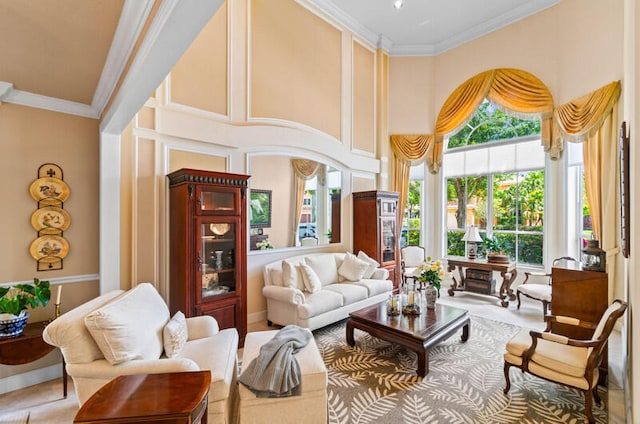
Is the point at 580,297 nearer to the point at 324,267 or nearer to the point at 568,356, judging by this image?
the point at 568,356

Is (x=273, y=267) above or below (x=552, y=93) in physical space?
below

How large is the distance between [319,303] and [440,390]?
1.59m

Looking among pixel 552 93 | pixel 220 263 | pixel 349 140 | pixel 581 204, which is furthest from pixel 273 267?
pixel 552 93

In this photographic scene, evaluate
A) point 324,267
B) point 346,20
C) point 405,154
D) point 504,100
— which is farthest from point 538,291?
point 346,20

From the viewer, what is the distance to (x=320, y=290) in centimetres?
414

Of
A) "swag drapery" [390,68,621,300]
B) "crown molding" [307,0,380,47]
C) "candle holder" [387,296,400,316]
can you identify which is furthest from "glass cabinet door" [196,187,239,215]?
"swag drapery" [390,68,621,300]

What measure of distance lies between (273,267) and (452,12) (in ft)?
18.3

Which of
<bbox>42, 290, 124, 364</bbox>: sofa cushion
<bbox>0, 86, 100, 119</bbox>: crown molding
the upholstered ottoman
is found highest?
<bbox>0, 86, 100, 119</bbox>: crown molding

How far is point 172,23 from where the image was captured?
130 centimetres

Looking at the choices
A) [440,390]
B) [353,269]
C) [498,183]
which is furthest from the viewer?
[498,183]

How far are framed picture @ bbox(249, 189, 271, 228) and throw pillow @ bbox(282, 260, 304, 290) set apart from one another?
726 millimetres

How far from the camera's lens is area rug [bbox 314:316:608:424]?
226 centimetres

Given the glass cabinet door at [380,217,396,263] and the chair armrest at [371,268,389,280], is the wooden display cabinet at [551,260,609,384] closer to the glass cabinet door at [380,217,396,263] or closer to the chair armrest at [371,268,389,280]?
the chair armrest at [371,268,389,280]

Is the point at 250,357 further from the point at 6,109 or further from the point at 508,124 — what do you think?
the point at 508,124
